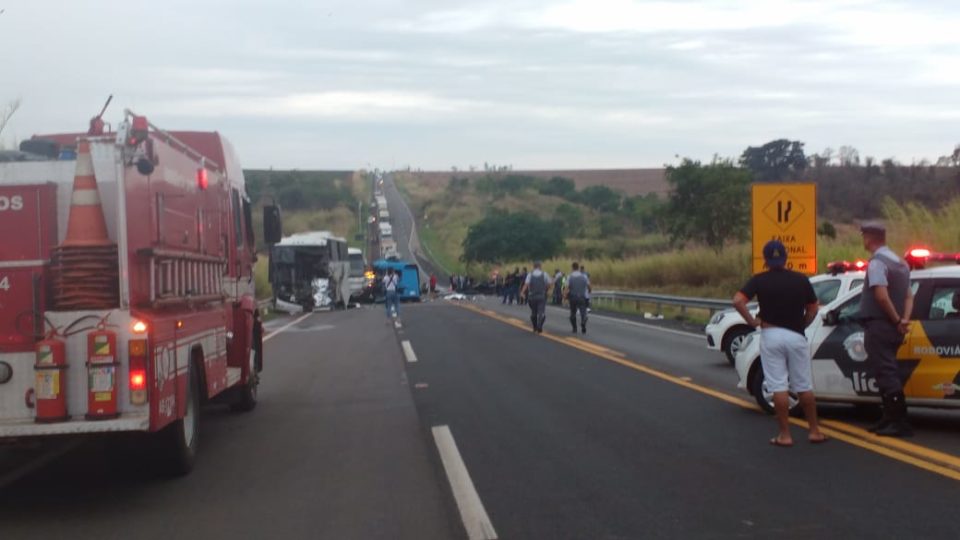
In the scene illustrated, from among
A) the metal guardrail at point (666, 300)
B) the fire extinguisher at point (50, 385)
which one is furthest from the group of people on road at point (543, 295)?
the fire extinguisher at point (50, 385)

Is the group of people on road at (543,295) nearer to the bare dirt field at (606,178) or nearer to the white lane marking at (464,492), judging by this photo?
Answer: the white lane marking at (464,492)

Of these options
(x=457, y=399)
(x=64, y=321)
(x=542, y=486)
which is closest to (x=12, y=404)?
(x=64, y=321)

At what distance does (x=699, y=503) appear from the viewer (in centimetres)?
828

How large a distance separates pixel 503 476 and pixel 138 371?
3.08 meters

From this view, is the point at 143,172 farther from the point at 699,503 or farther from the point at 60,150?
the point at 699,503

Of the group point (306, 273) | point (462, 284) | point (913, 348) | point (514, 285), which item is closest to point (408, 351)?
point (913, 348)

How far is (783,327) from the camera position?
10.4 meters

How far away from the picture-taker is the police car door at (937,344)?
10.8 meters

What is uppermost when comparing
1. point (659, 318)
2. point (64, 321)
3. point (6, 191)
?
point (6, 191)

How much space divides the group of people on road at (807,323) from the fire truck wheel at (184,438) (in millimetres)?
4856

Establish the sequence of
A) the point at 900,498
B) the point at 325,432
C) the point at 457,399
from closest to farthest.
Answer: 1. the point at 900,498
2. the point at 325,432
3. the point at 457,399

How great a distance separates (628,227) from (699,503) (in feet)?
344

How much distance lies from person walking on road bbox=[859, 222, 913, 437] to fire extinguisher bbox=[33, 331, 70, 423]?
22.9ft

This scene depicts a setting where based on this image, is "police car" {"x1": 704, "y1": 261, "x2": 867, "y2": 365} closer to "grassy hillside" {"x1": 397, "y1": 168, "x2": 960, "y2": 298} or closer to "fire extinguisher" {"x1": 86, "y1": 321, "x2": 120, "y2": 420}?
"grassy hillside" {"x1": 397, "y1": 168, "x2": 960, "y2": 298}
